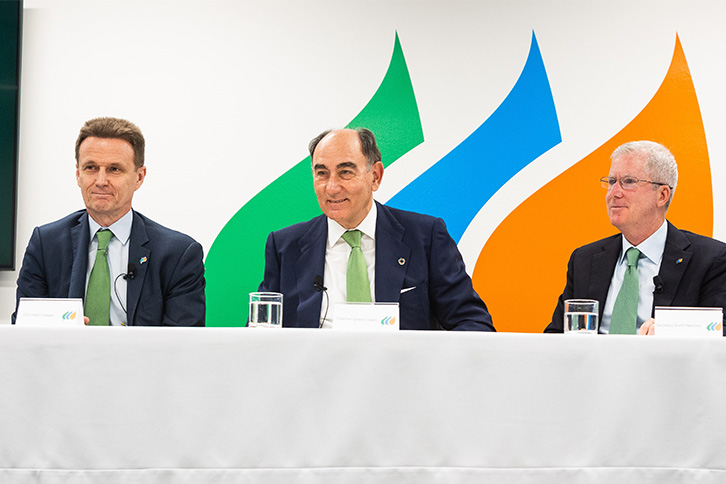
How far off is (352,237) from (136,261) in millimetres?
790

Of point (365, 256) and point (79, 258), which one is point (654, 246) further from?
point (79, 258)

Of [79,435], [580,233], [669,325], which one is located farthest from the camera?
[580,233]

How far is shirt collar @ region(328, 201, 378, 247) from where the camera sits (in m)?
2.68

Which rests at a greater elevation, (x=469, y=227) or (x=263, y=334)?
(x=469, y=227)

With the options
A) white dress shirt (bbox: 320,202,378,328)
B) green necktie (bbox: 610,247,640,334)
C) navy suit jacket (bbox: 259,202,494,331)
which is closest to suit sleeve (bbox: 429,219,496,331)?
navy suit jacket (bbox: 259,202,494,331)

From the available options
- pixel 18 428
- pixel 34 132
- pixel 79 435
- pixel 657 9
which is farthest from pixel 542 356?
pixel 34 132

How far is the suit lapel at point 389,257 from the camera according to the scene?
252 centimetres

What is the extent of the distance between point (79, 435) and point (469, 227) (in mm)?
2553

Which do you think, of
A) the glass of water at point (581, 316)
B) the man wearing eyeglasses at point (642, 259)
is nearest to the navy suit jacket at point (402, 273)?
the man wearing eyeglasses at point (642, 259)

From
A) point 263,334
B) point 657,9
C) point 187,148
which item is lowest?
point 263,334

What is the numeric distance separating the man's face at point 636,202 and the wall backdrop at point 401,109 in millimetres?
801

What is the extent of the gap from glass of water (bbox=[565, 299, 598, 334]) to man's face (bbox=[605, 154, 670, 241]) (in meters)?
0.89

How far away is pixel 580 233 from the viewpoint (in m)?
3.61

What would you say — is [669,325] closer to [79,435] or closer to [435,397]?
[435,397]
